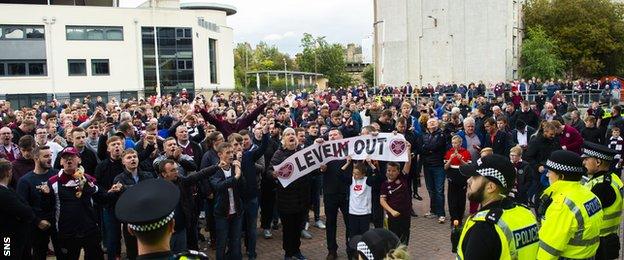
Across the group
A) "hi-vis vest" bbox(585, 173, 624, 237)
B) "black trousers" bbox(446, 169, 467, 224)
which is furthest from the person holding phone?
"hi-vis vest" bbox(585, 173, 624, 237)

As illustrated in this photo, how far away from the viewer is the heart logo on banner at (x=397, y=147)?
8.30m

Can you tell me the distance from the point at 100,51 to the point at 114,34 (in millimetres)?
1981

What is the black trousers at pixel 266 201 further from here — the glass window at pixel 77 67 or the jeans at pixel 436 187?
the glass window at pixel 77 67

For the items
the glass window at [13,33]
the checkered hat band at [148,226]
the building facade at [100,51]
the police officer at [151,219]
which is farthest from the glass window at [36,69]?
the checkered hat band at [148,226]

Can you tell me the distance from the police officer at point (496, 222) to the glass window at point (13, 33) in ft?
163

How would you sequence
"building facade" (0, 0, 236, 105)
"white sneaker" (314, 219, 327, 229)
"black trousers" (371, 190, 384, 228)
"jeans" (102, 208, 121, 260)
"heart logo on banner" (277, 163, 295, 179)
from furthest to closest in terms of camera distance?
1. "building facade" (0, 0, 236, 105)
2. "white sneaker" (314, 219, 327, 229)
3. "black trousers" (371, 190, 384, 228)
4. "heart logo on banner" (277, 163, 295, 179)
5. "jeans" (102, 208, 121, 260)

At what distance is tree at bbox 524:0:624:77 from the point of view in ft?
162

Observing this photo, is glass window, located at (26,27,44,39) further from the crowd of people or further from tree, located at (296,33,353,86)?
tree, located at (296,33,353,86)

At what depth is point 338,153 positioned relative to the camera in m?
8.34

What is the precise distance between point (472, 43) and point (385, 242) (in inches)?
1958

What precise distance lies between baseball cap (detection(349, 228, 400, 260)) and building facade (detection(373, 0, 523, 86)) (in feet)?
141

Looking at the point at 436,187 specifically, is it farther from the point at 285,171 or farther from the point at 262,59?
the point at 262,59

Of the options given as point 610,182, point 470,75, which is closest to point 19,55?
point 470,75

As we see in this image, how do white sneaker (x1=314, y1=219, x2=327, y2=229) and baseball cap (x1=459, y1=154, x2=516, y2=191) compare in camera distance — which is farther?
white sneaker (x1=314, y1=219, x2=327, y2=229)
